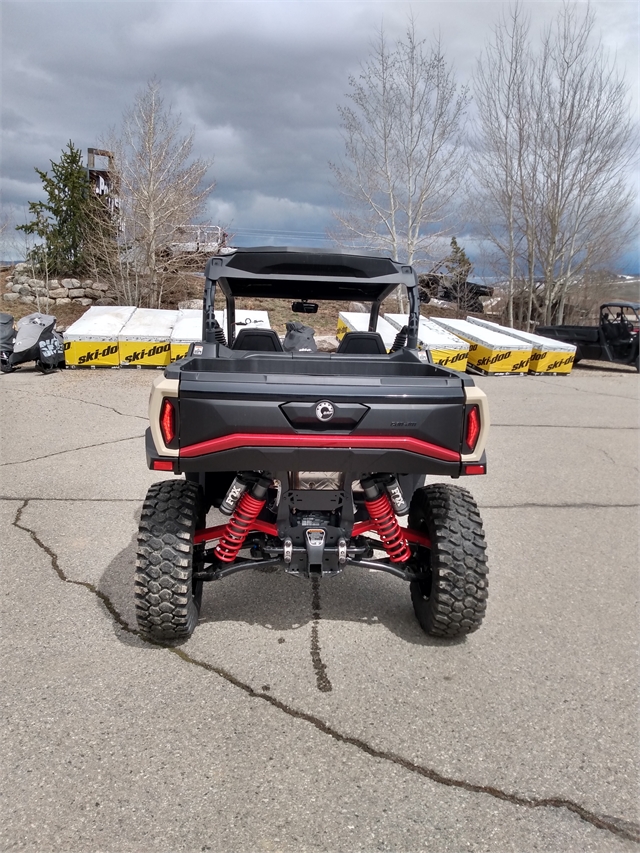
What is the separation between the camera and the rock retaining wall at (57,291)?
20.3m

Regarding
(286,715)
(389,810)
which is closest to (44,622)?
(286,715)

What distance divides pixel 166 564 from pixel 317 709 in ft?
3.02

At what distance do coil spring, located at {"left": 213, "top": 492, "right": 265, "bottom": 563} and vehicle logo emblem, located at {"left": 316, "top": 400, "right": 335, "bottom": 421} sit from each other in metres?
0.59

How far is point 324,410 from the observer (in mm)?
2672

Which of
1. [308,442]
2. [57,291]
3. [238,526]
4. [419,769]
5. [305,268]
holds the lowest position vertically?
[419,769]

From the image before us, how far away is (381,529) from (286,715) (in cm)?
93

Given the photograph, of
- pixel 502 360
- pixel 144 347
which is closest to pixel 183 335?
pixel 144 347

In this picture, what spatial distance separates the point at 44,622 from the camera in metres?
3.36

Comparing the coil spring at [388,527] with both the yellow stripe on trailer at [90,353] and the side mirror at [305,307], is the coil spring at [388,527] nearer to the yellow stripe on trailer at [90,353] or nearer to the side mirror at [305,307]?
the side mirror at [305,307]

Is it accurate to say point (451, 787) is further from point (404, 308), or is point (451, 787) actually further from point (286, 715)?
point (404, 308)

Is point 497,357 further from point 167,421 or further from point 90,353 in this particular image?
point 167,421

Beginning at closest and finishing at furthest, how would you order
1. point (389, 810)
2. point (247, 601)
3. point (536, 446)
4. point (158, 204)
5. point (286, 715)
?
1. point (389, 810)
2. point (286, 715)
3. point (247, 601)
4. point (536, 446)
5. point (158, 204)

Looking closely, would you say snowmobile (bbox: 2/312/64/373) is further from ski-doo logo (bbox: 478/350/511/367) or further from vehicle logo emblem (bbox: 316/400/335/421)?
vehicle logo emblem (bbox: 316/400/335/421)

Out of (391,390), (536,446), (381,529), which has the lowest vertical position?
(536,446)
